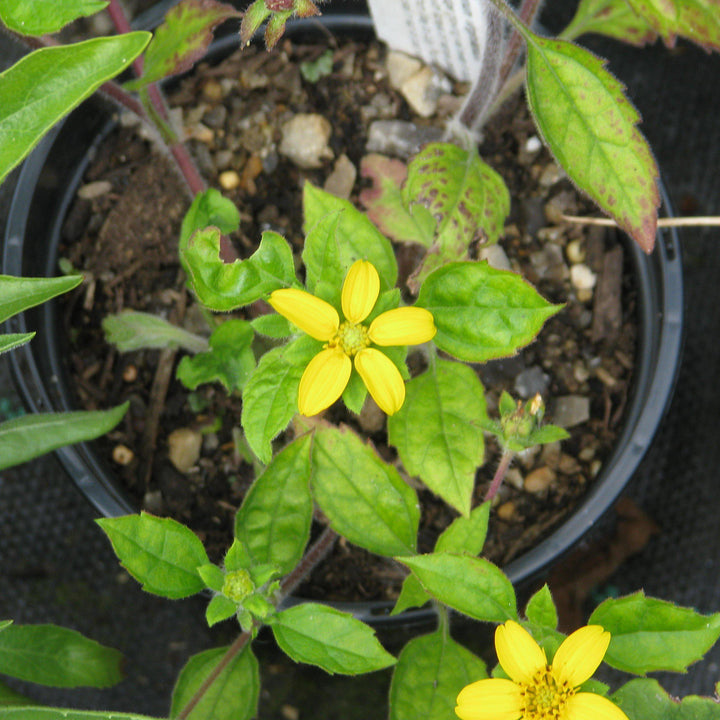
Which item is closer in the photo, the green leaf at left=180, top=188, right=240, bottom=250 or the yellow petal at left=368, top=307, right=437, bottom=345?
the yellow petal at left=368, top=307, right=437, bottom=345

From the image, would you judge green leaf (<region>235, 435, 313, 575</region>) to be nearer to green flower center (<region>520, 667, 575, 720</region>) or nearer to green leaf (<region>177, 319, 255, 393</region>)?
green leaf (<region>177, 319, 255, 393</region>)

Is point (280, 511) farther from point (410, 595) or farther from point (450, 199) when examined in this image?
point (450, 199)

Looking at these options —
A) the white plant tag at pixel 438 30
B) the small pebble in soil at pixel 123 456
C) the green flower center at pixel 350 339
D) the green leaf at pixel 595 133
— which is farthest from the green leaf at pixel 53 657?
the white plant tag at pixel 438 30

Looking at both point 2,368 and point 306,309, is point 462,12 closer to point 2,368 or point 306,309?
point 306,309

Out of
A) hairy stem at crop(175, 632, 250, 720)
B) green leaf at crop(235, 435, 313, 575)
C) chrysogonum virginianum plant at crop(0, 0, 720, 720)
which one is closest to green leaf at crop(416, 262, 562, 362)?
chrysogonum virginianum plant at crop(0, 0, 720, 720)

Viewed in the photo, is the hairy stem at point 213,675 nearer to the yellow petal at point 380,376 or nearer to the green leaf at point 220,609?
the green leaf at point 220,609

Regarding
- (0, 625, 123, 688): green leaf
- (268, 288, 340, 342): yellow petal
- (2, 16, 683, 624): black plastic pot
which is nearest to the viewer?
(268, 288, 340, 342): yellow petal

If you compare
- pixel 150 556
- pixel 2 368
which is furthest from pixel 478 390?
pixel 2 368
